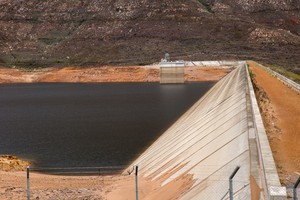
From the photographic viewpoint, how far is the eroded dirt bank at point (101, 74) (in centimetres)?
12512

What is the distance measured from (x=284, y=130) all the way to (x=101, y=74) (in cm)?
11708

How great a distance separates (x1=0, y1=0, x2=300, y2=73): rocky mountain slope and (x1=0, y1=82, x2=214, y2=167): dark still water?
63375 mm

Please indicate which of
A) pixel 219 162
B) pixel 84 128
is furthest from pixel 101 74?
pixel 219 162

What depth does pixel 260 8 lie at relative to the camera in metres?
178

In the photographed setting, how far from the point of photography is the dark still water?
35875 millimetres

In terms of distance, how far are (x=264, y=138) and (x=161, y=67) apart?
107 meters

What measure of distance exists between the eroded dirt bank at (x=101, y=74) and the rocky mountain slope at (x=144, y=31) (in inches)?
250

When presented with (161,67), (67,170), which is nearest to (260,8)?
(161,67)

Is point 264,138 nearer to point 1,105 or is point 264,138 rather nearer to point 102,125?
point 102,125

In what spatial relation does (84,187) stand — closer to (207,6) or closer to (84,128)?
(84,128)

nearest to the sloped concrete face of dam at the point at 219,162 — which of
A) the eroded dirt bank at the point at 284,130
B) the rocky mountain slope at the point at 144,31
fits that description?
the eroded dirt bank at the point at 284,130

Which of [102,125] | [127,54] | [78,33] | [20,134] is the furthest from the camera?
[78,33]

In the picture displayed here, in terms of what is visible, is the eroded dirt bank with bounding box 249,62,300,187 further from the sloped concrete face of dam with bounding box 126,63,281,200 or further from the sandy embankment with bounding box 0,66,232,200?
the sandy embankment with bounding box 0,66,232,200

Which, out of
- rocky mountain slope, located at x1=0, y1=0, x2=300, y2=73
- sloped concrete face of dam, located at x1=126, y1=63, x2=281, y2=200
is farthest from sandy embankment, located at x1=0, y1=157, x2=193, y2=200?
rocky mountain slope, located at x1=0, y1=0, x2=300, y2=73
